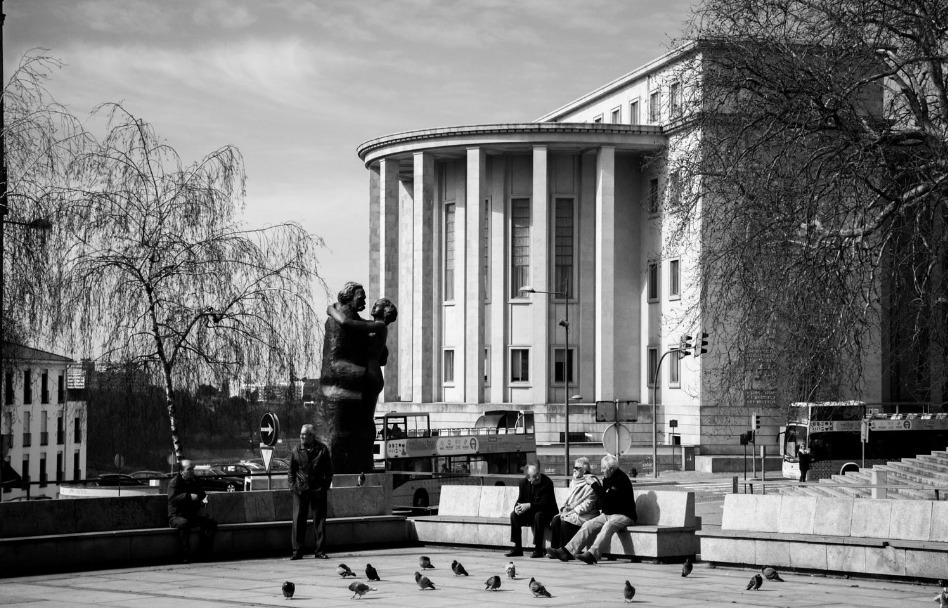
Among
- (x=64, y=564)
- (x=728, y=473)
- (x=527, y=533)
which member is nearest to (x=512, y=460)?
(x=728, y=473)

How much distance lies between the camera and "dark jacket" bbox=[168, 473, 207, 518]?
60.4 feet

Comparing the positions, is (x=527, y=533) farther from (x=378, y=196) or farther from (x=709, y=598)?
(x=378, y=196)

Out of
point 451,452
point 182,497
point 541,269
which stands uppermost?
point 541,269

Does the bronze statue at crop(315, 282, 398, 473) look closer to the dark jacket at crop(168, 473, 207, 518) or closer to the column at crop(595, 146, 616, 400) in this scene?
the dark jacket at crop(168, 473, 207, 518)

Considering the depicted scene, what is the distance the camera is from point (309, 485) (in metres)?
19.0

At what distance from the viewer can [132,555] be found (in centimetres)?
1814

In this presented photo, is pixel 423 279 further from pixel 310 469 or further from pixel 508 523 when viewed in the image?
pixel 310 469

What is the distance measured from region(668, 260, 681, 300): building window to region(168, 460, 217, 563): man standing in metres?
53.1

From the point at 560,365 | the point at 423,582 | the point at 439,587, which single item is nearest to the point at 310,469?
the point at 439,587

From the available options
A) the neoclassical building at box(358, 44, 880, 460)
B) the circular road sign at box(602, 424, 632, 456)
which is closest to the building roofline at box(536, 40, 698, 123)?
the neoclassical building at box(358, 44, 880, 460)

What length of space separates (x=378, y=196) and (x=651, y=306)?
18912mm

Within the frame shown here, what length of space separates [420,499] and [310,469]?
14.4m

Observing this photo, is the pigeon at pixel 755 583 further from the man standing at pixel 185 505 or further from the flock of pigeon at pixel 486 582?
the man standing at pixel 185 505

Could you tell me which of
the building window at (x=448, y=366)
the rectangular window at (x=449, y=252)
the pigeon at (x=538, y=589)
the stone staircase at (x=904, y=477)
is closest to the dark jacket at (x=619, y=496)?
the pigeon at (x=538, y=589)
